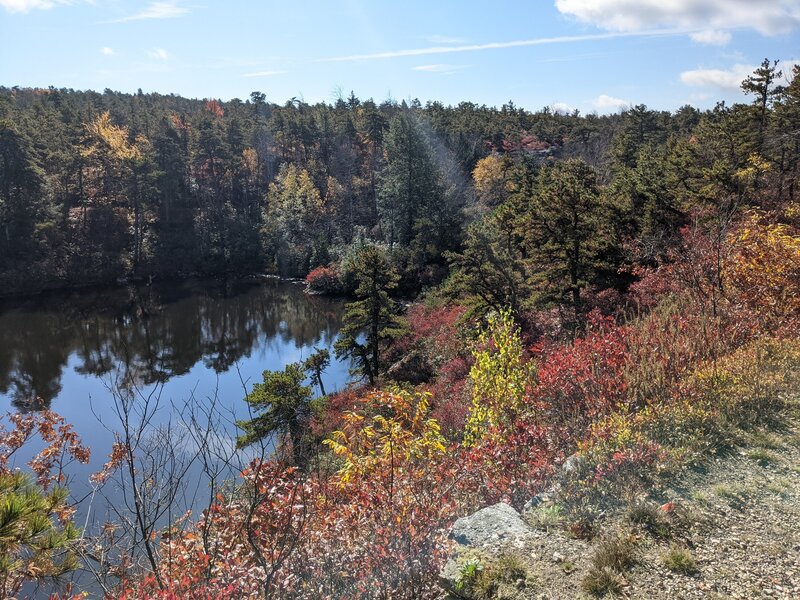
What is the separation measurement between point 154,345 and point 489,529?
31438mm

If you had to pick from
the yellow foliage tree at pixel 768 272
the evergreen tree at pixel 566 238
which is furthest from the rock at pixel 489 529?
the evergreen tree at pixel 566 238

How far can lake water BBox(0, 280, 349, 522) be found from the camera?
22.0m

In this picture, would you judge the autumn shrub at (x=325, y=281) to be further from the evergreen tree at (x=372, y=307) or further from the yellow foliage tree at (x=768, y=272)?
the yellow foliage tree at (x=768, y=272)

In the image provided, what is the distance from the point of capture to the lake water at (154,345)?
2203 cm

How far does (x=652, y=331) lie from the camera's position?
31.6 feet

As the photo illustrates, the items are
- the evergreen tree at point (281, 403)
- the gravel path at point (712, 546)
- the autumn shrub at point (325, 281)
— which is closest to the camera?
the gravel path at point (712, 546)

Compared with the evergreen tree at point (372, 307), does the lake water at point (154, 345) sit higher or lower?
lower

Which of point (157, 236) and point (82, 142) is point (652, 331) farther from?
point (82, 142)

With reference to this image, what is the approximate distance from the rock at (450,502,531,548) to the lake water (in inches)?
491

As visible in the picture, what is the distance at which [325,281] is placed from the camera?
45.3 m

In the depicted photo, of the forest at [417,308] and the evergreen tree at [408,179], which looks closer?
the forest at [417,308]

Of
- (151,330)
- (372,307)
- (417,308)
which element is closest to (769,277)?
(372,307)

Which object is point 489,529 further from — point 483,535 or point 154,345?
point 154,345

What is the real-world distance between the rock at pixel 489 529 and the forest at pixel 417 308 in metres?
0.34
